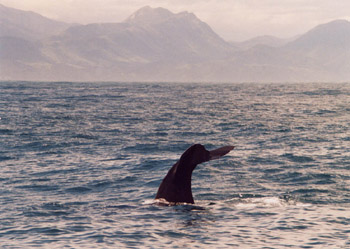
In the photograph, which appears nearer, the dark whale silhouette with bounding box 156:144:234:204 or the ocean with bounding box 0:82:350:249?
the ocean with bounding box 0:82:350:249

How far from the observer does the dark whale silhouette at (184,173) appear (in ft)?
48.5

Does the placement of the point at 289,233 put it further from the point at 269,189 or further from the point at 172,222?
the point at 269,189

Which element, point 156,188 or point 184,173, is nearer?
point 184,173

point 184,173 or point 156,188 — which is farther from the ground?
point 184,173

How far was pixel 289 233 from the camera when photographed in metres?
13.6

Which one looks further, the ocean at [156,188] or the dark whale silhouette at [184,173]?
the dark whale silhouette at [184,173]

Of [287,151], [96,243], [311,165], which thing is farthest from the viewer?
[287,151]

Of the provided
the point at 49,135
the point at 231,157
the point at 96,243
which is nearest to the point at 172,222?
the point at 96,243

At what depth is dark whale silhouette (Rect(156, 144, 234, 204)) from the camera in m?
14.8

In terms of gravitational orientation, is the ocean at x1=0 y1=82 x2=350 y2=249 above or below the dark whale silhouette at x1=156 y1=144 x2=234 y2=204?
below

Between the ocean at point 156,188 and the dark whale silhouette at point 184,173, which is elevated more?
the dark whale silhouette at point 184,173

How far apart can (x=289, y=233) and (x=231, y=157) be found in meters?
14.7

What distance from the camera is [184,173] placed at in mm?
15359

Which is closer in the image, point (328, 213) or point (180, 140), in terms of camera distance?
point (328, 213)
